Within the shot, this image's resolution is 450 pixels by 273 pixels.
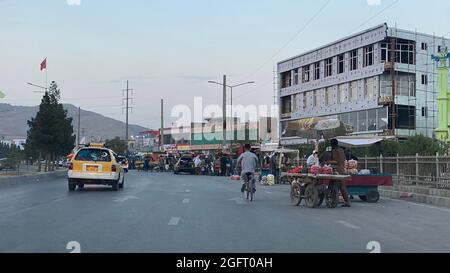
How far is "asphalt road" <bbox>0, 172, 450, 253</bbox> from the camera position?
992 cm

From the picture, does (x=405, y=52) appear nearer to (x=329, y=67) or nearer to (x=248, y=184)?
(x=329, y=67)

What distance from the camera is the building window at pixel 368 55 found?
6067 centimetres

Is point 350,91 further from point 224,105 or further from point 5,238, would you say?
point 5,238

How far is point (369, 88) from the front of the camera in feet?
203

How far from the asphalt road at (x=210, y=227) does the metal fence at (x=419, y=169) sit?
11.9ft

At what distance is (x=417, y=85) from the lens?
199ft

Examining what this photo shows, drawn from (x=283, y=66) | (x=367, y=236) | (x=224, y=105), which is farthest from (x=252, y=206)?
(x=283, y=66)

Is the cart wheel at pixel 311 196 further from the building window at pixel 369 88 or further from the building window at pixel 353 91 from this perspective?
the building window at pixel 353 91

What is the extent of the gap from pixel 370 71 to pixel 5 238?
53826 millimetres

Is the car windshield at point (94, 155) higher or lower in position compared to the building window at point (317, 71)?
lower

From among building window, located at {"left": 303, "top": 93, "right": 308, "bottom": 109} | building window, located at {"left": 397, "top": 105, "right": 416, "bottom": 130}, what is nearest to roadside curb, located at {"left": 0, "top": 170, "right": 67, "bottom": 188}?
building window, located at {"left": 397, "top": 105, "right": 416, "bottom": 130}

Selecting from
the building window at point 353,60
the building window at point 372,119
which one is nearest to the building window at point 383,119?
the building window at point 372,119

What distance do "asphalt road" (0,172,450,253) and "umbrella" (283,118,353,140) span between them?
7.86m
